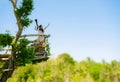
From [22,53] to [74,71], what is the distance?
79327 mm

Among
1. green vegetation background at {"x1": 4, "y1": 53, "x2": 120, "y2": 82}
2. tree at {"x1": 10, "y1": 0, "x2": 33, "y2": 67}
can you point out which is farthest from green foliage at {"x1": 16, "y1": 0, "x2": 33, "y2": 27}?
green vegetation background at {"x1": 4, "y1": 53, "x2": 120, "y2": 82}

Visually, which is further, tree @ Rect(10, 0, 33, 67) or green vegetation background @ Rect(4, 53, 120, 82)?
green vegetation background @ Rect(4, 53, 120, 82)

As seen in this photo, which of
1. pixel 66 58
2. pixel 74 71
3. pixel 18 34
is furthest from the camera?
pixel 66 58

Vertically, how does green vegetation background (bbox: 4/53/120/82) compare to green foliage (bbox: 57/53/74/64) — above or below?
below

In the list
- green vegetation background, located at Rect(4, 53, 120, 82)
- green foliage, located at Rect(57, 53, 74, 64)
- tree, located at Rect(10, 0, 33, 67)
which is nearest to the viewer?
tree, located at Rect(10, 0, 33, 67)

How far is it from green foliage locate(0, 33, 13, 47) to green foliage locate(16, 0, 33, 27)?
112cm

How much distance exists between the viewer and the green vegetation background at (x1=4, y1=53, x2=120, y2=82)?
8843cm

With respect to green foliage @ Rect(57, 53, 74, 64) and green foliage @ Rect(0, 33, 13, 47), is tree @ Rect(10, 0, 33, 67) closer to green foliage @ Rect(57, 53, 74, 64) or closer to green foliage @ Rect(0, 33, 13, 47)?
green foliage @ Rect(0, 33, 13, 47)

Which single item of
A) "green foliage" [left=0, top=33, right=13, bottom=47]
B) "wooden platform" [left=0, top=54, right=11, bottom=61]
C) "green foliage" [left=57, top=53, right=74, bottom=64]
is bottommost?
"wooden platform" [left=0, top=54, right=11, bottom=61]

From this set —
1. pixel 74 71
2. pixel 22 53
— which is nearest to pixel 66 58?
pixel 74 71

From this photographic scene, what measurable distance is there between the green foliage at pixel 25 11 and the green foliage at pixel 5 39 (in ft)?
3.69

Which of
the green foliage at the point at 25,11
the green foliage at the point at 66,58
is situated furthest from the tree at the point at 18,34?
the green foliage at the point at 66,58

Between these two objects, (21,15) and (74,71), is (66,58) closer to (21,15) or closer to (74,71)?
(74,71)

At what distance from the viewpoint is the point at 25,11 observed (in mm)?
19984
